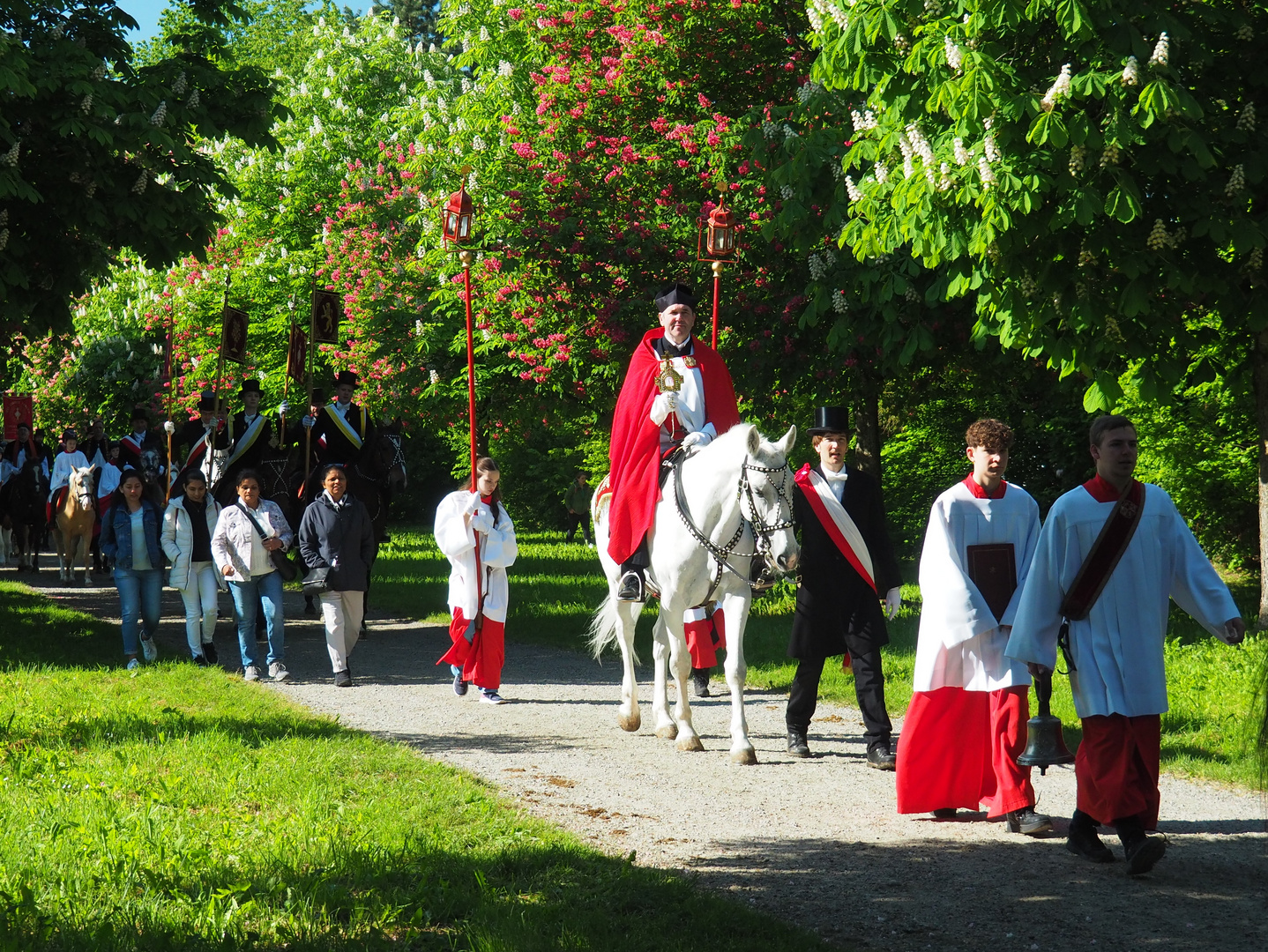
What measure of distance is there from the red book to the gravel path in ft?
3.83

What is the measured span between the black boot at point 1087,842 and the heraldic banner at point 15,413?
28.6m

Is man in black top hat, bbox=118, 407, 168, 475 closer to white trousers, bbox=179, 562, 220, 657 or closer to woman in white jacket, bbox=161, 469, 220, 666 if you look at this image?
woman in white jacket, bbox=161, 469, 220, 666

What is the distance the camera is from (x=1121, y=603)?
627cm

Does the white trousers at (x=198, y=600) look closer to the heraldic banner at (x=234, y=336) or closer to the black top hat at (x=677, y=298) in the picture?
the heraldic banner at (x=234, y=336)

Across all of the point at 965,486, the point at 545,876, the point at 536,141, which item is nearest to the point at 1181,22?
the point at 965,486

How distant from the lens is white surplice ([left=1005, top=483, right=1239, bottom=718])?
6.14 metres

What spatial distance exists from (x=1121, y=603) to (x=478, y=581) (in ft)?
19.8

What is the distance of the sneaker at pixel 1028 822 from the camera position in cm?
671

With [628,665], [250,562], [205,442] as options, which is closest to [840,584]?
[628,665]

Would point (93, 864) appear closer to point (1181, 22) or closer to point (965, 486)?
point (965, 486)

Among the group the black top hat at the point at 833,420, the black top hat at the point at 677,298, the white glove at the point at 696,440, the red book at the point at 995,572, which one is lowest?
the red book at the point at 995,572

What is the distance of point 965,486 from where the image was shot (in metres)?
7.26

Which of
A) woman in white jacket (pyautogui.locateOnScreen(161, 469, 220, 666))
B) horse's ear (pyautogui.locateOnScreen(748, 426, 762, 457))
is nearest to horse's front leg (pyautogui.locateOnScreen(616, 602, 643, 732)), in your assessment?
horse's ear (pyautogui.locateOnScreen(748, 426, 762, 457))

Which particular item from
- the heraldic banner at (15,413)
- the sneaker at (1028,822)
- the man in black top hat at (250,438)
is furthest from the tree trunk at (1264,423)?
the heraldic banner at (15,413)
